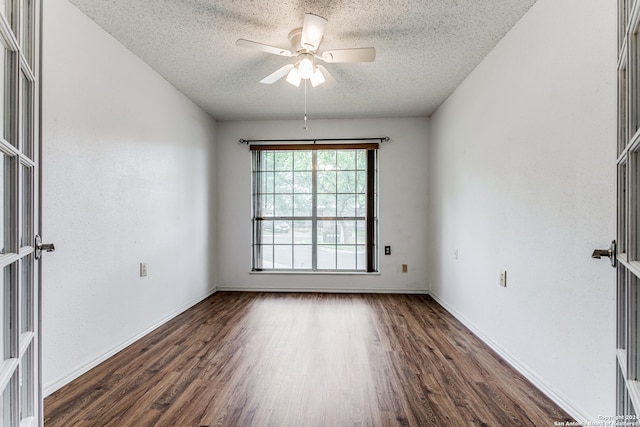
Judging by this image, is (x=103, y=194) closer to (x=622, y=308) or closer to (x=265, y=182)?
(x=265, y=182)

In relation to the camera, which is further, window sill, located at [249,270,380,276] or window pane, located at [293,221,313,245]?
window pane, located at [293,221,313,245]

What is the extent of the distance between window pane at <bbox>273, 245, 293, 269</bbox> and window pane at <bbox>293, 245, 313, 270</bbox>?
6 centimetres

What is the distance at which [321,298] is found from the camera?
412cm

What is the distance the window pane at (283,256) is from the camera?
15.2 feet

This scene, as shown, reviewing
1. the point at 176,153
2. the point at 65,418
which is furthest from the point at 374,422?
the point at 176,153

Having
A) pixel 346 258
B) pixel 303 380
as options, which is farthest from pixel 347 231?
pixel 303 380

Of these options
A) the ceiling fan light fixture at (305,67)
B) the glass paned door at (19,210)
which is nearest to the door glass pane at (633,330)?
the glass paned door at (19,210)

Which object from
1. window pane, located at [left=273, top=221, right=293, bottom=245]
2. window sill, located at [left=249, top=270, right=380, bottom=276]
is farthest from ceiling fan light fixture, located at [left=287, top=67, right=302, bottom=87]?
window sill, located at [left=249, top=270, right=380, bottom=276]

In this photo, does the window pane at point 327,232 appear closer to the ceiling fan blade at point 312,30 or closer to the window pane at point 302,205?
the window pane at point 302,205

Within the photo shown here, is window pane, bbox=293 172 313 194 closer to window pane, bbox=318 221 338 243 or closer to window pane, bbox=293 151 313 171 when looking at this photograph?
window pane, bbox=293 151 313 171

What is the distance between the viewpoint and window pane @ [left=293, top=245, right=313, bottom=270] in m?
4.61

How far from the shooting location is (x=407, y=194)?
4.42 metres

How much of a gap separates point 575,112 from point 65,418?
3.21 m

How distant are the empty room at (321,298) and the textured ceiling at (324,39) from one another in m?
0.02
